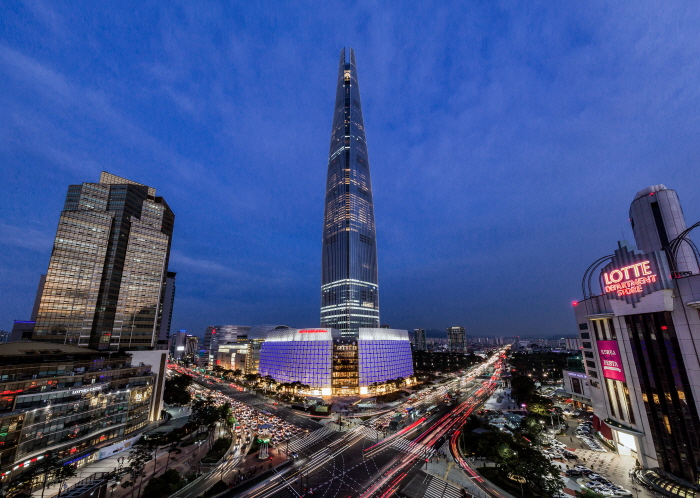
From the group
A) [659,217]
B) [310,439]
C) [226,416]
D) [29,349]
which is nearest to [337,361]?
[226,416]

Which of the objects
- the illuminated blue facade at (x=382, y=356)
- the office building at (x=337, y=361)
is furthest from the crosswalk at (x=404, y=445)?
the illuminated blue facade at (x=382, y=356)

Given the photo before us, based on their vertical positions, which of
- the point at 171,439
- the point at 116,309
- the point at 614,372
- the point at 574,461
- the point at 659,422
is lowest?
the point at 574,461

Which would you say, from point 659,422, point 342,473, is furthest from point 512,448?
point 342,473

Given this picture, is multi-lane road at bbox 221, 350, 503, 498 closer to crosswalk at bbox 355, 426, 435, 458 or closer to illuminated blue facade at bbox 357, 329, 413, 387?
crosswalk at bbox 355, 426, 435, 458

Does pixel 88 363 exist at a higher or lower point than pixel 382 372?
higher

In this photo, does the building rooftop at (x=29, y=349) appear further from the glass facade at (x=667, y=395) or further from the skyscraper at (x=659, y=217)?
the skyscraper at (x=659, y=217)

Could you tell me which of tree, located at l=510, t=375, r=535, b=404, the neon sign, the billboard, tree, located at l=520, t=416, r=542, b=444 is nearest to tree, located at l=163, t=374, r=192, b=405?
tree, located at l=520, t=416, r=542, b=444

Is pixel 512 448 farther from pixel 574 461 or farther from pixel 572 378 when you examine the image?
pixel 572 378

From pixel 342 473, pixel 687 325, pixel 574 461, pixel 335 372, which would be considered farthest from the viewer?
pixel 335 372
